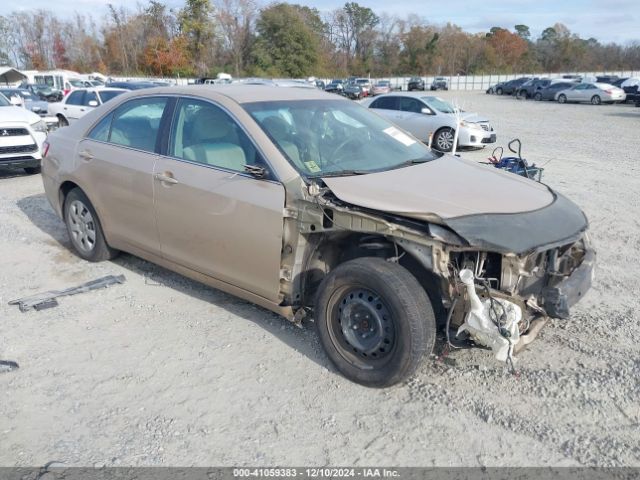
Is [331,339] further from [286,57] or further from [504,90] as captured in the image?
[286,57]

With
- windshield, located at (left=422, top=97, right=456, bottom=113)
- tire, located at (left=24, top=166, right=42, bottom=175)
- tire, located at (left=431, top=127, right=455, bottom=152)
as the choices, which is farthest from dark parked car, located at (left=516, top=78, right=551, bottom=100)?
tire, located at (left=24, top=166, right=42, bottom=175)

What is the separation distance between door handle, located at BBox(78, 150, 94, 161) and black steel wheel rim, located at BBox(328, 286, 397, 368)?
2924 mm

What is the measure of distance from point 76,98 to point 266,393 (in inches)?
604

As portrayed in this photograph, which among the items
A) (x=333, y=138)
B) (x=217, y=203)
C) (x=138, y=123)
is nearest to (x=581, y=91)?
(x=333, y=138)

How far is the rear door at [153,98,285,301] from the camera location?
360cm

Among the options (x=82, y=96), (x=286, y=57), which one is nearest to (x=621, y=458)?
(x=82, y=96)

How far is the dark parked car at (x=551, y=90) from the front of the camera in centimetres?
3784

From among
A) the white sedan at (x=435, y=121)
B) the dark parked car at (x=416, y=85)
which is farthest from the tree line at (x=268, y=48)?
the white sedan at (x=435, y=121)

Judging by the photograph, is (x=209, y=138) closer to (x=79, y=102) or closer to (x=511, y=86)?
(x=79, y=102)

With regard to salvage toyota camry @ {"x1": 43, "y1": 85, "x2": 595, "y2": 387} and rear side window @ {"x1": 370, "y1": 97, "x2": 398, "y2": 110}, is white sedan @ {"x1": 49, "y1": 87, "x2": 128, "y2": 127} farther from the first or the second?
salvage toyota camry @ {"x1": 43, "y1": 85, "x2": 595, "y2": 387}

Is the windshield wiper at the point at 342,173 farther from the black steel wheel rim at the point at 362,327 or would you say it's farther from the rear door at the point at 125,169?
the rear door at the point at 125,169

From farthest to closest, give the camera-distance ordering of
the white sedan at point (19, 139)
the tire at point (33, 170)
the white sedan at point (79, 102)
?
the white sedan at point (79, 102) < the tire at point (33, 170) < the white sedan at point (19, 139)

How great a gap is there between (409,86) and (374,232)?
61.5 meters

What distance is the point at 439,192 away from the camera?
3.37 metres
